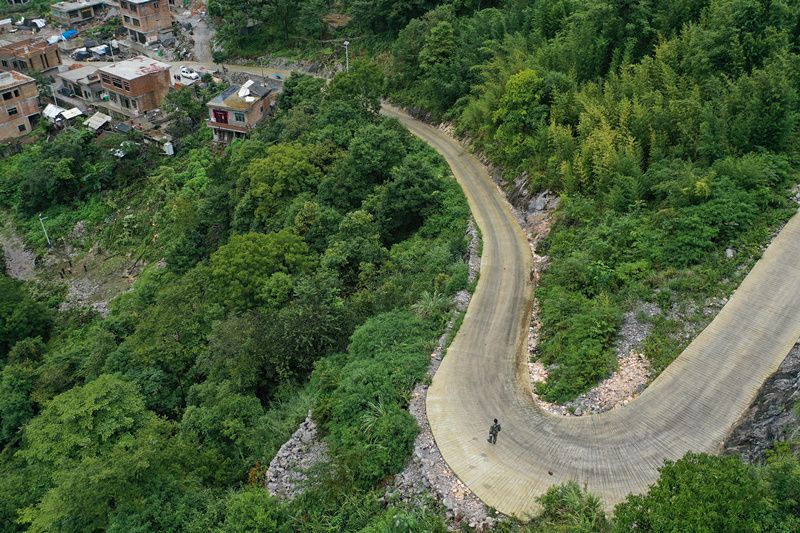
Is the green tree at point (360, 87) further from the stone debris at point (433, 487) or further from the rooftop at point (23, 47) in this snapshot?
the rooftop at point (23, 47)

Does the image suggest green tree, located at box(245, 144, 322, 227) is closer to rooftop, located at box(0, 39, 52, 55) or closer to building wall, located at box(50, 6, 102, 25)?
rooftop, located at box(0, 39, 52, 55)

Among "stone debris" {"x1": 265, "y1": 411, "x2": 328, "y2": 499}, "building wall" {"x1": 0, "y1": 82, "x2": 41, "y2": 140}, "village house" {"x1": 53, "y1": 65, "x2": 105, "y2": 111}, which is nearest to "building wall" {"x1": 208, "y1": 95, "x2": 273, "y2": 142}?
"village house" {"x1": 53, "y1": 65, "x2": 105, "y2": 111}

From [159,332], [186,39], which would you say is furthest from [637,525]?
[186,39]

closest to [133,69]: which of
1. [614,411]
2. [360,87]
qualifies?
[360,87]

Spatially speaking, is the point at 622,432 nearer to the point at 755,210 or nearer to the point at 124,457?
the point at 755,210

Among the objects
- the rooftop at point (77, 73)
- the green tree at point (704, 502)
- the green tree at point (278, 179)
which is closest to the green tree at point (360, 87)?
the green tree at point (278, 179)

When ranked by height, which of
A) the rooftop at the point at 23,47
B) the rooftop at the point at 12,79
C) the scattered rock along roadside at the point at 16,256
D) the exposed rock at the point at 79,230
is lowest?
the scattered rock along roadside at the point at 16,256
